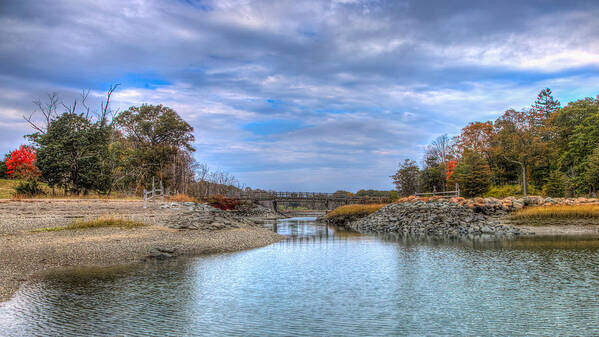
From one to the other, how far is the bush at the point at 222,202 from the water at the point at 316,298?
3726cm

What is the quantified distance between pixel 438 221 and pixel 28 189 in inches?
1359

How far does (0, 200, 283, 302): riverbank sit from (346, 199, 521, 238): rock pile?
45.9 feet

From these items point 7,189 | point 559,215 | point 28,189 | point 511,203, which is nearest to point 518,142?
point 511,203

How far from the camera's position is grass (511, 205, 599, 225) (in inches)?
1302

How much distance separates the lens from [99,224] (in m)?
22.0

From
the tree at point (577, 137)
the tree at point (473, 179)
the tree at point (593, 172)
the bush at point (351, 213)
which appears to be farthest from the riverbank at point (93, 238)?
the tree at point (577, 137)

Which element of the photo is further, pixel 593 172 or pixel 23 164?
pixel 593 172

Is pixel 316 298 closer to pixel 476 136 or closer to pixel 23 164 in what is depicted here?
pixel 23 164

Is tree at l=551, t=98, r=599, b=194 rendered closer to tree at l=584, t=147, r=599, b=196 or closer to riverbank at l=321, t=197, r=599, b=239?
tree at l=584, t=147, r=599, b=196

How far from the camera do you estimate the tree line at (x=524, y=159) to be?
53125 mm

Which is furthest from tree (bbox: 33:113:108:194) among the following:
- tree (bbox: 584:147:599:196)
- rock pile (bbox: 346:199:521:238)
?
tree (bbox: 584:147:599:196)

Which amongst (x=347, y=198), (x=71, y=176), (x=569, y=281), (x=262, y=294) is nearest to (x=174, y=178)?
(x=71, y=176)

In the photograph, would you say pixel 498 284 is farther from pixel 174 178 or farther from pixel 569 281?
pixel 174 178

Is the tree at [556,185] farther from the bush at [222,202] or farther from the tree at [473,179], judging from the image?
the bush at [222,202]
